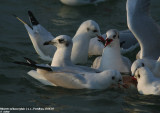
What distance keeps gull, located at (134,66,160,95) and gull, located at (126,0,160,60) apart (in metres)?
1.32

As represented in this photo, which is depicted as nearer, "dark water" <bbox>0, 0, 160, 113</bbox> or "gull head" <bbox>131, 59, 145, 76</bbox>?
"dark water" <bbox>0, 0, 160, 113</bbox>

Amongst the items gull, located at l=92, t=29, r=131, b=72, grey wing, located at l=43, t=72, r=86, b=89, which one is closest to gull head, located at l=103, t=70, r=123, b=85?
grey wing, located at l=43, t=72, r=86, b=89

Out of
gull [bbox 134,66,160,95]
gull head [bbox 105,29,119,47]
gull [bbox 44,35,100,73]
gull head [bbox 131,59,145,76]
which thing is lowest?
gull [bbox 134,66,160,95]

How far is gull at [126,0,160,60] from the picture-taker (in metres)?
9.18

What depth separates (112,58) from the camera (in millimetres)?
9078

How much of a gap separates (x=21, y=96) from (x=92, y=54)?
8.78 ft

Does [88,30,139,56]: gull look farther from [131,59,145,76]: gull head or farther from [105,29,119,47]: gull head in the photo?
[131,59,145,76]: gull head

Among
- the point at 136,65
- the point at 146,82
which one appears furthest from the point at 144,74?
the point at 136,65

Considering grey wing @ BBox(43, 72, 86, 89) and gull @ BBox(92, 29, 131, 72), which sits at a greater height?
gull @ BBox(92, 29, 131, 72)

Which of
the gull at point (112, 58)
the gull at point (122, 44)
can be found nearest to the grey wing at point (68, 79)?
the gull at point (112, 58)

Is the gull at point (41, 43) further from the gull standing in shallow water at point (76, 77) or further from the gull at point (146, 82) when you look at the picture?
the gull at point (146, 82)

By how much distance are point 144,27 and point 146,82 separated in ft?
5.45

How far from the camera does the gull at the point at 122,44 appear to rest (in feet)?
33.8

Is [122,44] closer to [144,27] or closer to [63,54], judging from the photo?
[144,27]
